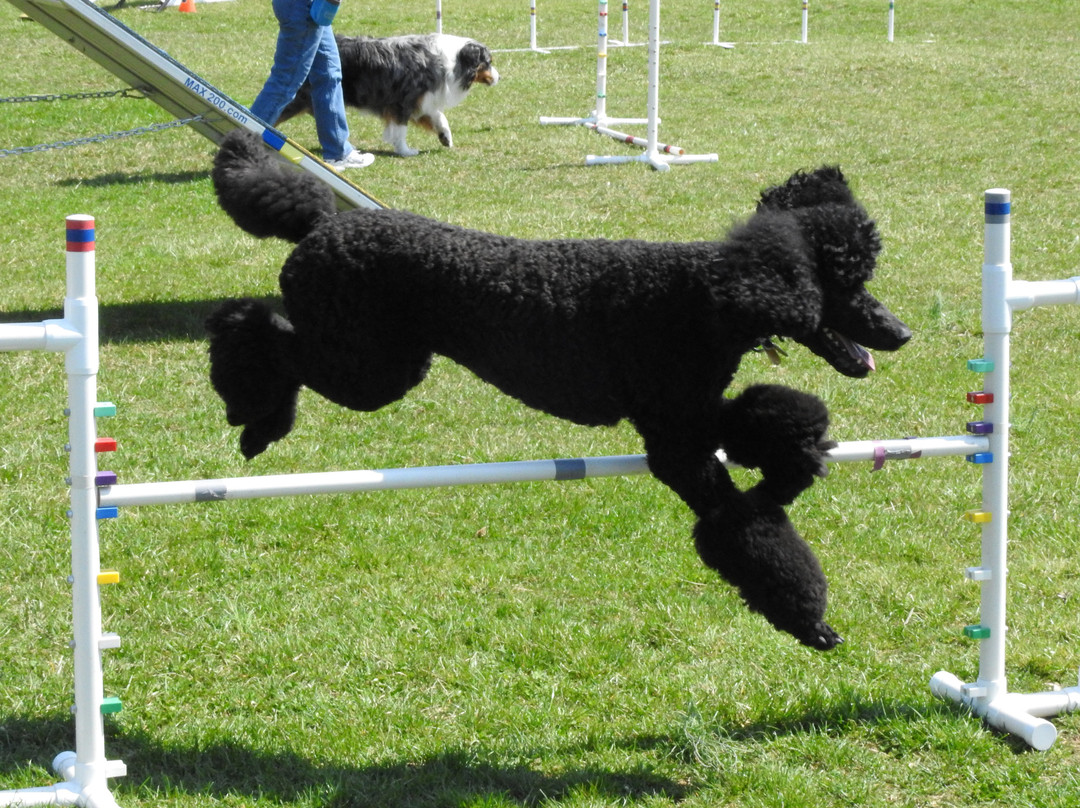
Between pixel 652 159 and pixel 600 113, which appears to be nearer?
pixel 652 159

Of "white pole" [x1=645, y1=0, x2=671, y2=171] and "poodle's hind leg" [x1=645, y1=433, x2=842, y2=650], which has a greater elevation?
"white pole" [x1=645, y1=0, x2=671, y2=171]

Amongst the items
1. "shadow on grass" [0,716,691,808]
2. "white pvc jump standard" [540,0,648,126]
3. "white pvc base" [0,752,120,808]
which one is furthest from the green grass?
"white pvc jump standard" [540,0,648,126]

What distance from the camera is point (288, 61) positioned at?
953 centimetres

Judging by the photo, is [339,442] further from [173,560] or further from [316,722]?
[316,722]

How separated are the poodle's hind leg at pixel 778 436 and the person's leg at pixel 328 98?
7.63 m

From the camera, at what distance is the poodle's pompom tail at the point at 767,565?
2.95m

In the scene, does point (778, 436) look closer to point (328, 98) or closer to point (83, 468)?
point (83, 468)

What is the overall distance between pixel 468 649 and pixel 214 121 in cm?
451

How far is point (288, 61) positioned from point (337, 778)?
7.30m

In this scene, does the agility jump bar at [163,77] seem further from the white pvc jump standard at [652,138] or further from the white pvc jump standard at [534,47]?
the white pvc jump standard at [534,47]

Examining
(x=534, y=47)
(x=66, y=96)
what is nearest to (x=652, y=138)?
(x=66, y=96)

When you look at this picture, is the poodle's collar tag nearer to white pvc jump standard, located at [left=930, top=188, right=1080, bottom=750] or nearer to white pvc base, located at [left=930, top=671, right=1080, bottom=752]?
white pvc jump standard, located at [left=930, top=188, right=1080, bottom=750]

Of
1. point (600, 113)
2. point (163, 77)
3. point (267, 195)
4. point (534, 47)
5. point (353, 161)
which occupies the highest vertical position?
point (534, 47)

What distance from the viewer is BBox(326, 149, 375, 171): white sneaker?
10.9 meters
